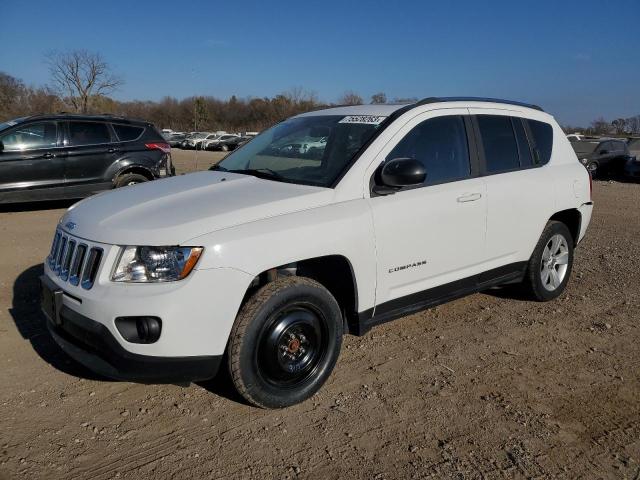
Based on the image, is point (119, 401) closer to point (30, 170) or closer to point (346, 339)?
point (346, 339)

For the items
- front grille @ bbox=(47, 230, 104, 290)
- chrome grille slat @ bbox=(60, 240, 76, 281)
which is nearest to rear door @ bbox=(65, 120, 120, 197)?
front grille @ bbox=(47, 230, 104, 290)

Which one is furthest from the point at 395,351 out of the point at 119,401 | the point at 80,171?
the point at 80,171

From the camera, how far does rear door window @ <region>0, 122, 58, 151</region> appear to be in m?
9.04

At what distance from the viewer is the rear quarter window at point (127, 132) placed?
393 inches

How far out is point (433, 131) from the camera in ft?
13.5

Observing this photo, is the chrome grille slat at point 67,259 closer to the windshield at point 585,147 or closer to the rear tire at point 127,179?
the rear tire at point 127,179

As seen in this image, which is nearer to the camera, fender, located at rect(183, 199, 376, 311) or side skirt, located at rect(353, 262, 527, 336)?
fender, located at rect(183, 199, 376, 311)

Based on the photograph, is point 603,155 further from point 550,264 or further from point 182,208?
point 182,208

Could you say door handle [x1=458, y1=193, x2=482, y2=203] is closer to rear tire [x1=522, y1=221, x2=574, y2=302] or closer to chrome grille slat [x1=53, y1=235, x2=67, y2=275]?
rear tire [x1=522, y1=221, x2=574, y2=302]

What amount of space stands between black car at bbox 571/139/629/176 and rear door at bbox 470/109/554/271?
16.7 m

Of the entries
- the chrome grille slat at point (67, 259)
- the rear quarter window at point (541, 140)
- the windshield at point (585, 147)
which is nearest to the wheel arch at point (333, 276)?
the chrome grille slat at point (67, 259)

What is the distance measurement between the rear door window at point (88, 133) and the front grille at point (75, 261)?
22.1 ft

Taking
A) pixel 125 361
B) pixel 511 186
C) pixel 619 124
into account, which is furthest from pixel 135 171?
pixel 619 124

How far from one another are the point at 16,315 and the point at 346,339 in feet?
9.24
